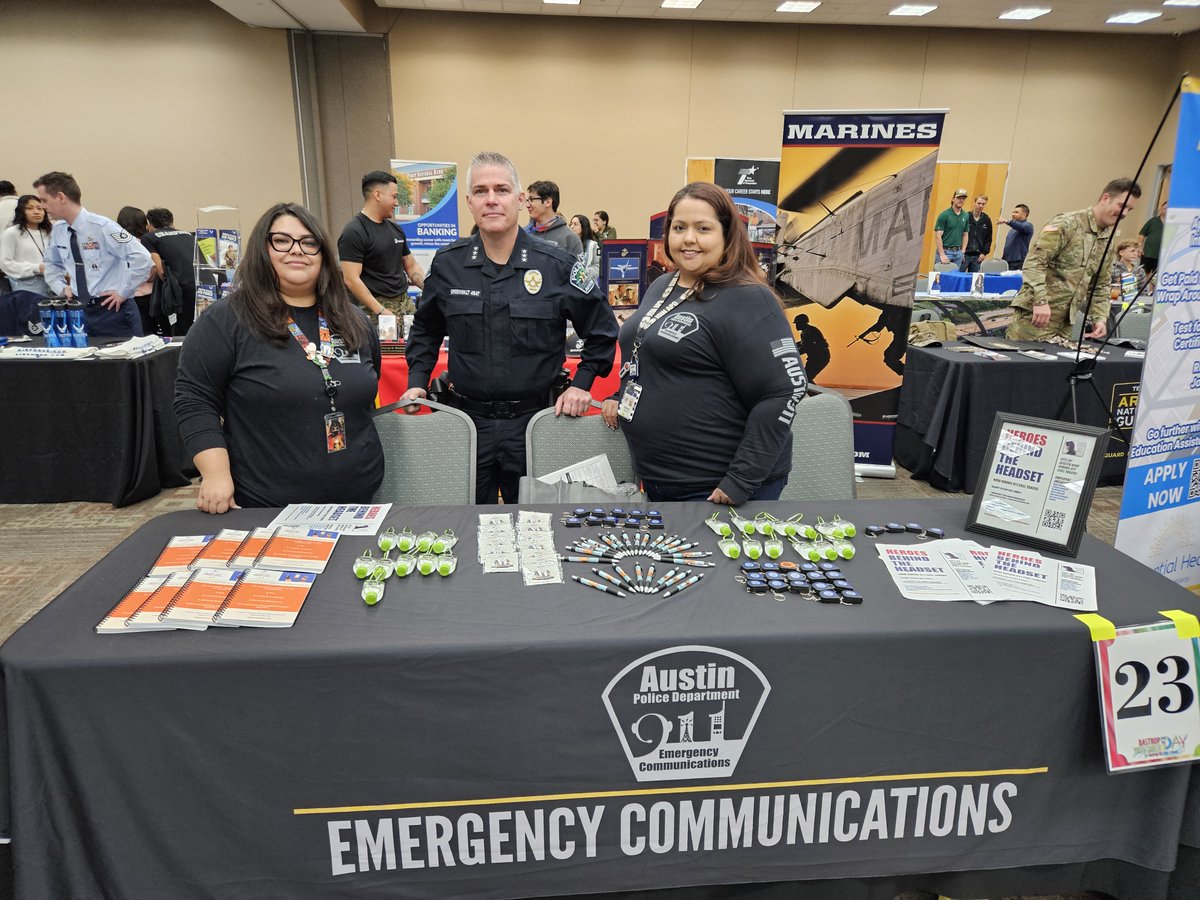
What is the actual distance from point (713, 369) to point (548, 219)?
3.68 m

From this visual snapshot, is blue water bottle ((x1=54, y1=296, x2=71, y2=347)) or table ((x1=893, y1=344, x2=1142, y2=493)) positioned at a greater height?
blue water bottle ((x1=54, y1=296, x2=71, y2=347))

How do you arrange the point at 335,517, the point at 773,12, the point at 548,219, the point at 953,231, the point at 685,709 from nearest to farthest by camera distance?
the point at 685,709 < the point at 335,517 < the point at 548,219 < the point at 953,231 < the point at 773,12

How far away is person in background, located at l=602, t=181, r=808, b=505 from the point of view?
1722mm

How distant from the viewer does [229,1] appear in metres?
7.45

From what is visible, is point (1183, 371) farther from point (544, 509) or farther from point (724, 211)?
point (544, 509)

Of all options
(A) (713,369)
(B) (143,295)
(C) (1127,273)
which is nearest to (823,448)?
(A) (713,369)

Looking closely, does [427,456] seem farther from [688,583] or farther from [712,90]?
[712,90]

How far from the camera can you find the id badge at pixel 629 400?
1.92 metres

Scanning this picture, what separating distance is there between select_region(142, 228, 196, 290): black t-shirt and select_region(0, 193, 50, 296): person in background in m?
0.67

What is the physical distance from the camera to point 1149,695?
1.24 meters

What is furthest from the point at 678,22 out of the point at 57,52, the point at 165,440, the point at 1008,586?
the point at 1008,586

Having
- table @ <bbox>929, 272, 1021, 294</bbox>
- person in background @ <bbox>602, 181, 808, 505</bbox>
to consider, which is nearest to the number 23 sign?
person in background @ <bbox>602, 181, 808, 505</bbox>

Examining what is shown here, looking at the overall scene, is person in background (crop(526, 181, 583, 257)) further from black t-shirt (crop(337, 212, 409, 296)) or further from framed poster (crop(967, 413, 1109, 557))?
framed poster (crop(967, 413, 1109, 557))

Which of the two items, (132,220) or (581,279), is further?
(132,220)
